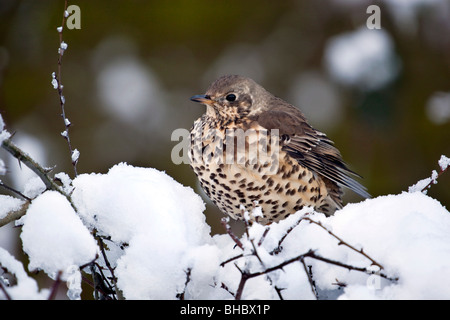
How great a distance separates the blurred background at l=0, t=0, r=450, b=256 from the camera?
4.13 meters

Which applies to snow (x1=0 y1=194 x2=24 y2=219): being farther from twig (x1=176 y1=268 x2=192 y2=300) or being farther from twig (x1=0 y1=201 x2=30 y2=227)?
twig (x1=176 y1=268 x2=192 y2=300)

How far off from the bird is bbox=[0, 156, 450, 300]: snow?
2.50 ft

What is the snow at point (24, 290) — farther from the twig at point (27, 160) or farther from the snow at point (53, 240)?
the twig at point (27, 160)

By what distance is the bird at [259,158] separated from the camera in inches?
97.4

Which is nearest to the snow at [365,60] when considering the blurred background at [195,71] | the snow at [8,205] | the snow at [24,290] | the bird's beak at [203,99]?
the blurred background at [195,71]

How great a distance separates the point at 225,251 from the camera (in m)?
1.72

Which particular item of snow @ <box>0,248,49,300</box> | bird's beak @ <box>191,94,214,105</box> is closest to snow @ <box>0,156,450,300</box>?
snow @ <box>0,248,49,300</box>

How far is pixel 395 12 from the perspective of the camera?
3.99 metres

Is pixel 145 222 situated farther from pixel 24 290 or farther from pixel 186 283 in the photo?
pixel 24 290

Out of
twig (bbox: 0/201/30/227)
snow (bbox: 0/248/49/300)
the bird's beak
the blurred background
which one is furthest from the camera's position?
the blurred background

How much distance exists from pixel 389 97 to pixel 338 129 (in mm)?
Result: 665

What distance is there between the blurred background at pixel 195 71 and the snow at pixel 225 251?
2.51 meters

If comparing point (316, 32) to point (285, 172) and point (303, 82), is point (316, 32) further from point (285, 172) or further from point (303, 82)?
point (285, 172)

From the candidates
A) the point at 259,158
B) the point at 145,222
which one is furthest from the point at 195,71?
the point at 145,222
